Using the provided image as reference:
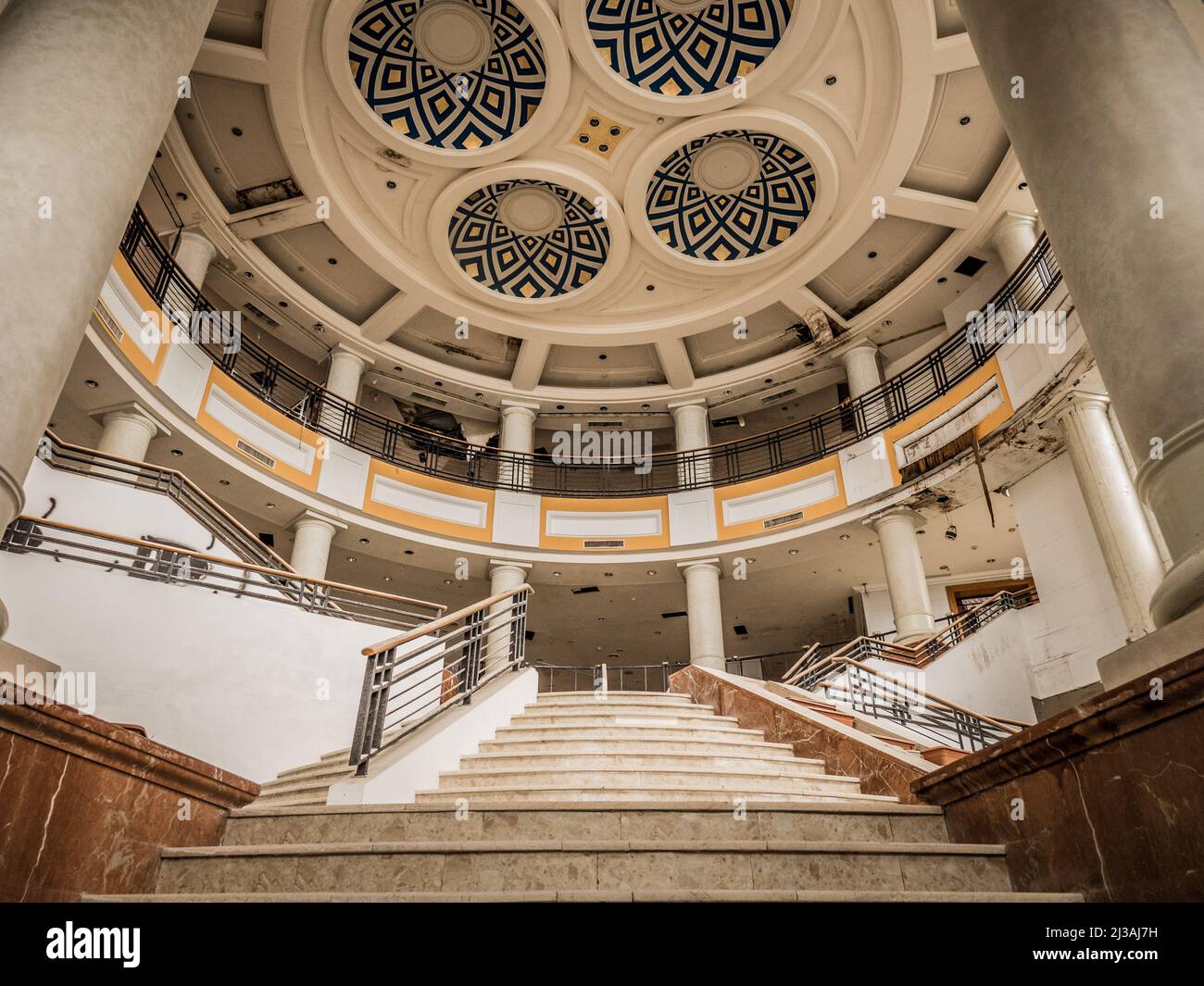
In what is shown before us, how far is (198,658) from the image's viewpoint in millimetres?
7051

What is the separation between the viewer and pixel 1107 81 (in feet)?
8.77

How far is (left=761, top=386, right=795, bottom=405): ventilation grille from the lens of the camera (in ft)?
56.6

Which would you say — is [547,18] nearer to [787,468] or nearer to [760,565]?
[787,468]

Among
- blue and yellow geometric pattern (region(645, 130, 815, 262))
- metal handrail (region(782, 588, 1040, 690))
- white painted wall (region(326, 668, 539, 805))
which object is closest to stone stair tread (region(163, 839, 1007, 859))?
white painted wall (region(326, 668, 539, 805))

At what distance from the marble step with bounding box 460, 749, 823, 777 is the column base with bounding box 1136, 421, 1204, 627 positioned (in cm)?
296

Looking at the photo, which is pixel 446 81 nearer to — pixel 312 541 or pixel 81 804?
pixel 312 541

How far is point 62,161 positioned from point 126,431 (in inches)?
376

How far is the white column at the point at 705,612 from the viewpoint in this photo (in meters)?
13.5

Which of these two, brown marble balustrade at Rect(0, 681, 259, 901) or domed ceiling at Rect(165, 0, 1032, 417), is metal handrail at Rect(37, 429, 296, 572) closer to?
brown marble balustrade at Rect(0, 681, 259, 901)

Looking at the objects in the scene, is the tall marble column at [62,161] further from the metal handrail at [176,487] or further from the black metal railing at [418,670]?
the metal handrail at [176,487]

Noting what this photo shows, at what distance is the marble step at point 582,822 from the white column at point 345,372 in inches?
496

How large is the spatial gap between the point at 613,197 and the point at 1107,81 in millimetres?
12278

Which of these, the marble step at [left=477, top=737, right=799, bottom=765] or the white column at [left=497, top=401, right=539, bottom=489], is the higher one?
the white column at [left=497, top=401, right=539, bottom=489]
